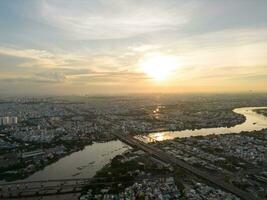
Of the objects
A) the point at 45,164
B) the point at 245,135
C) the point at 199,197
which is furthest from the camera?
the point at 245,135

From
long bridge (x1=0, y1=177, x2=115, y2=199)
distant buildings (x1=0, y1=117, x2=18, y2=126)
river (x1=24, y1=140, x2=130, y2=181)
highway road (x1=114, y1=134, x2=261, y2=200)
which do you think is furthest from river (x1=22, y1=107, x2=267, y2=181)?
distant buildings (x1=0, y1=117, x2=18, y2=126)

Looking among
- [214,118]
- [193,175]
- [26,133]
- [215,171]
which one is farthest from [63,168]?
[214,118]

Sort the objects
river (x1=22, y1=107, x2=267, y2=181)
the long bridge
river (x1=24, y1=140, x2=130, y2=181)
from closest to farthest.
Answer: the long bridge, river (x1=24, y1=140, x2=130, y2=181), river (x1=22, y1=107, x2=267, y2=181)

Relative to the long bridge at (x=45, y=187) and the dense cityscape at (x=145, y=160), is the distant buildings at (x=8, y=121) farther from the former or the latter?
the long bridge at (x=45, y=187)

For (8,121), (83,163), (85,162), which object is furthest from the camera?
(8,121)

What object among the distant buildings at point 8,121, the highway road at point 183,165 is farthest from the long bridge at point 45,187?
the distant buildings at point 8,121

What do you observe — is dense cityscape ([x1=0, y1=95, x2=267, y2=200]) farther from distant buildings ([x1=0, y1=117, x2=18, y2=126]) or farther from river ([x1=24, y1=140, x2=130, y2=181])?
distant buildings ([x1=0, y1=117, x2=18, y2=126])

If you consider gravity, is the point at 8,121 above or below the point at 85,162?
above

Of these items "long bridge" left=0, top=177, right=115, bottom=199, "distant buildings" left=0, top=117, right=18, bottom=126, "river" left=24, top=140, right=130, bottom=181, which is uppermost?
"distant buildings" left=0, top=117, right=18, bottom=126

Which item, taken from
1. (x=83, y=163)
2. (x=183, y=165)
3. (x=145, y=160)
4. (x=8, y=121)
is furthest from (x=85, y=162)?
(x=8, y=121)

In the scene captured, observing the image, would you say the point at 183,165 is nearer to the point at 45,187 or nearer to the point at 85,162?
the point at 85,162

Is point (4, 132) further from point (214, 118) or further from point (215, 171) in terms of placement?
point (214, 118)
